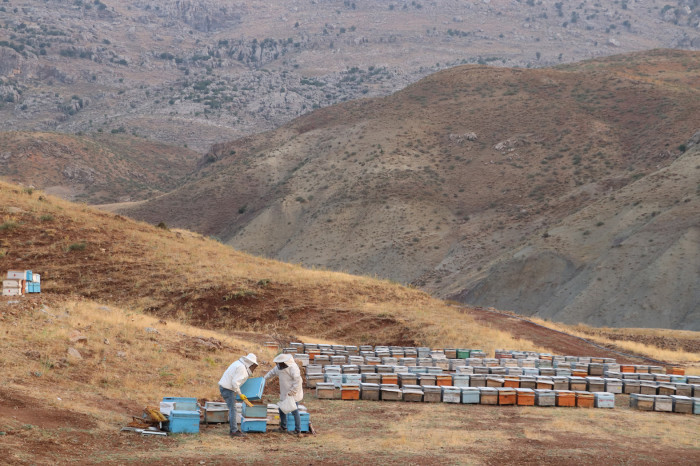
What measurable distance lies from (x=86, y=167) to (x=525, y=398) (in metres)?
104

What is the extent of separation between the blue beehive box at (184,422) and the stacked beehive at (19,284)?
1090 cm

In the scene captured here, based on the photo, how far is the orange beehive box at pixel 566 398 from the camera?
20.9 meters

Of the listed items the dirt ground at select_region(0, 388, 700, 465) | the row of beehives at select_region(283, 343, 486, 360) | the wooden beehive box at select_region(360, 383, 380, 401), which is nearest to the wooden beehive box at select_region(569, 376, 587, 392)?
the dirt ground at select_region(0, 388, 700, 465)

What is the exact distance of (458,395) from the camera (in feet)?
67.5

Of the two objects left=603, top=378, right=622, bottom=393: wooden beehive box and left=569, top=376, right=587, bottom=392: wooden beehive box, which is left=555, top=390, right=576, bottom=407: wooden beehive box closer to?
left=569, top=376, right=587, bottom=392: wooden beehive box

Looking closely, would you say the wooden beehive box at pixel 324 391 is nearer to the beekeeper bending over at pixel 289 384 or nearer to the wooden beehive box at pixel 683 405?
the beekeeper bending over at pixel 289 384

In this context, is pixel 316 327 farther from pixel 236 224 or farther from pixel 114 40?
pixel 114 40

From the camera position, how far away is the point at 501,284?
2311 inches

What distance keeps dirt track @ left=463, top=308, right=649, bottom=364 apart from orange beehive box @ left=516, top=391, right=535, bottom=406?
13.9 m

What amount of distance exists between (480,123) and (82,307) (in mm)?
77331

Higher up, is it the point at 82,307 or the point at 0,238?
the point at 0,238

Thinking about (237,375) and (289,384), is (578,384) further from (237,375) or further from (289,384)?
(237,375)

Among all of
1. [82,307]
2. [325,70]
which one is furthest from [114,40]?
[82,307]

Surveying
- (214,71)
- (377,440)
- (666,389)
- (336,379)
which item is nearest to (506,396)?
(336,379)
